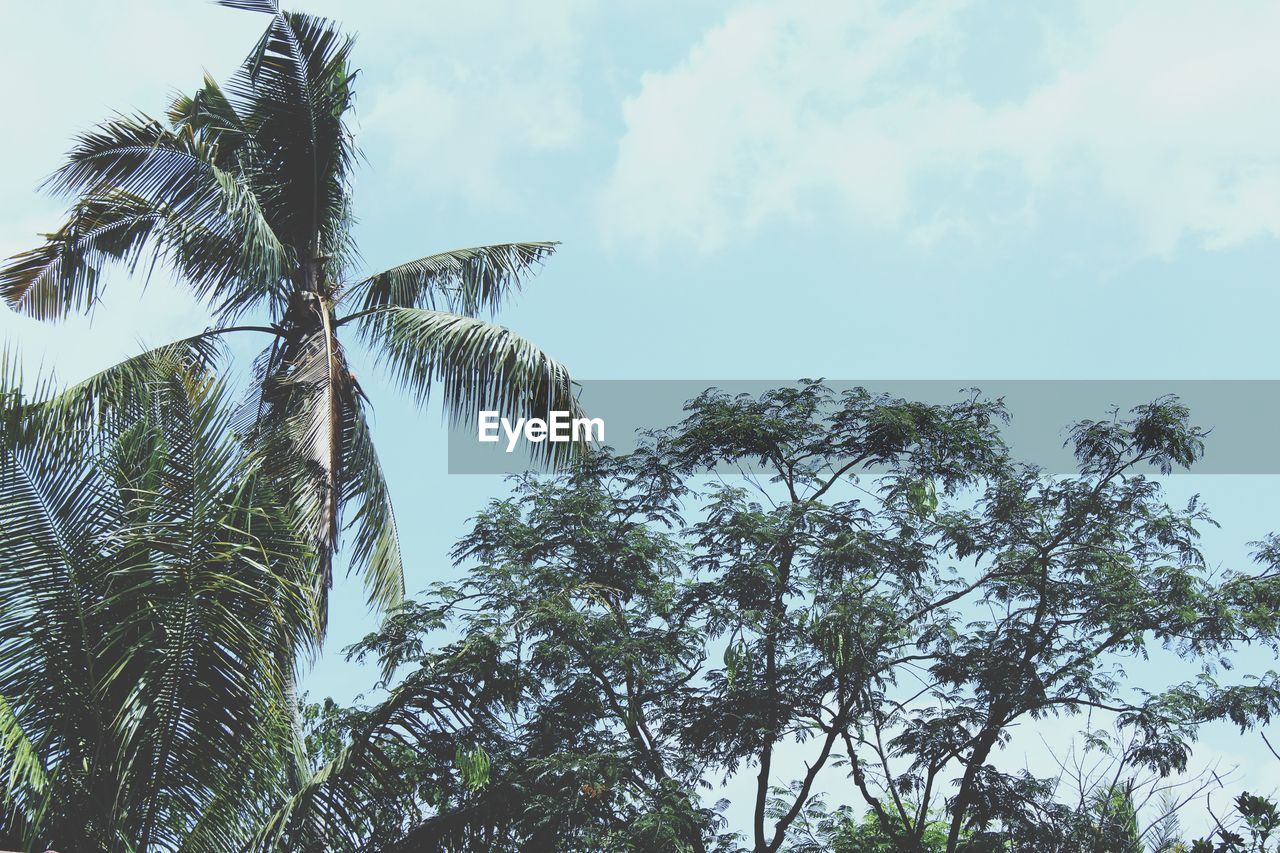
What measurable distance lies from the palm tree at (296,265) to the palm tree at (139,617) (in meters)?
3.11

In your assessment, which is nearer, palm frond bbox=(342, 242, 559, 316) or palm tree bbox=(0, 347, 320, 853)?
palm tree bbox=(0, 347, 320, 853)

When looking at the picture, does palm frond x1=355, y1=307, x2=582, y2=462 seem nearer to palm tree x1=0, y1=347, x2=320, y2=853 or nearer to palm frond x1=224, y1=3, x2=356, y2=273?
palm frond x1=224, y1=3, x2=356, y2=273

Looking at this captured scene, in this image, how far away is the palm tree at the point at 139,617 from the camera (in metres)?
6.93

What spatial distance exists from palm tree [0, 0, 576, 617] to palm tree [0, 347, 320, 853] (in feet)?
10.2

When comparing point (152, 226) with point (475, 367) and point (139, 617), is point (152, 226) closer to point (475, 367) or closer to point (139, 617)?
point (475, 367)

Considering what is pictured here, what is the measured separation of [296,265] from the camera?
41.1 ft

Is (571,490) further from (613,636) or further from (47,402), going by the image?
(47,402)

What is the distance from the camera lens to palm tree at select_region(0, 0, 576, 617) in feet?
37.5

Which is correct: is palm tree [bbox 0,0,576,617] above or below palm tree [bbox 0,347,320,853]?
above

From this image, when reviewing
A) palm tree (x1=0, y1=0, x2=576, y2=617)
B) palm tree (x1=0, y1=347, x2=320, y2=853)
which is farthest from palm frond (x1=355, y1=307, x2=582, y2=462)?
palm tree (x1=0, y1=347, x2=320, y2=853)

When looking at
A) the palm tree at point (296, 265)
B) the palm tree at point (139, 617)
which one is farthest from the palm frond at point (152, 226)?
the palm tree at point (139, 617)

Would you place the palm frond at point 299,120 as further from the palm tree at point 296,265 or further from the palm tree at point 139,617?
the palm tree at point 139,617

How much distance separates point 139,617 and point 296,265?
618 centimetres

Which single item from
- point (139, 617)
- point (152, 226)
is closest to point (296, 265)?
point (152, 226)
